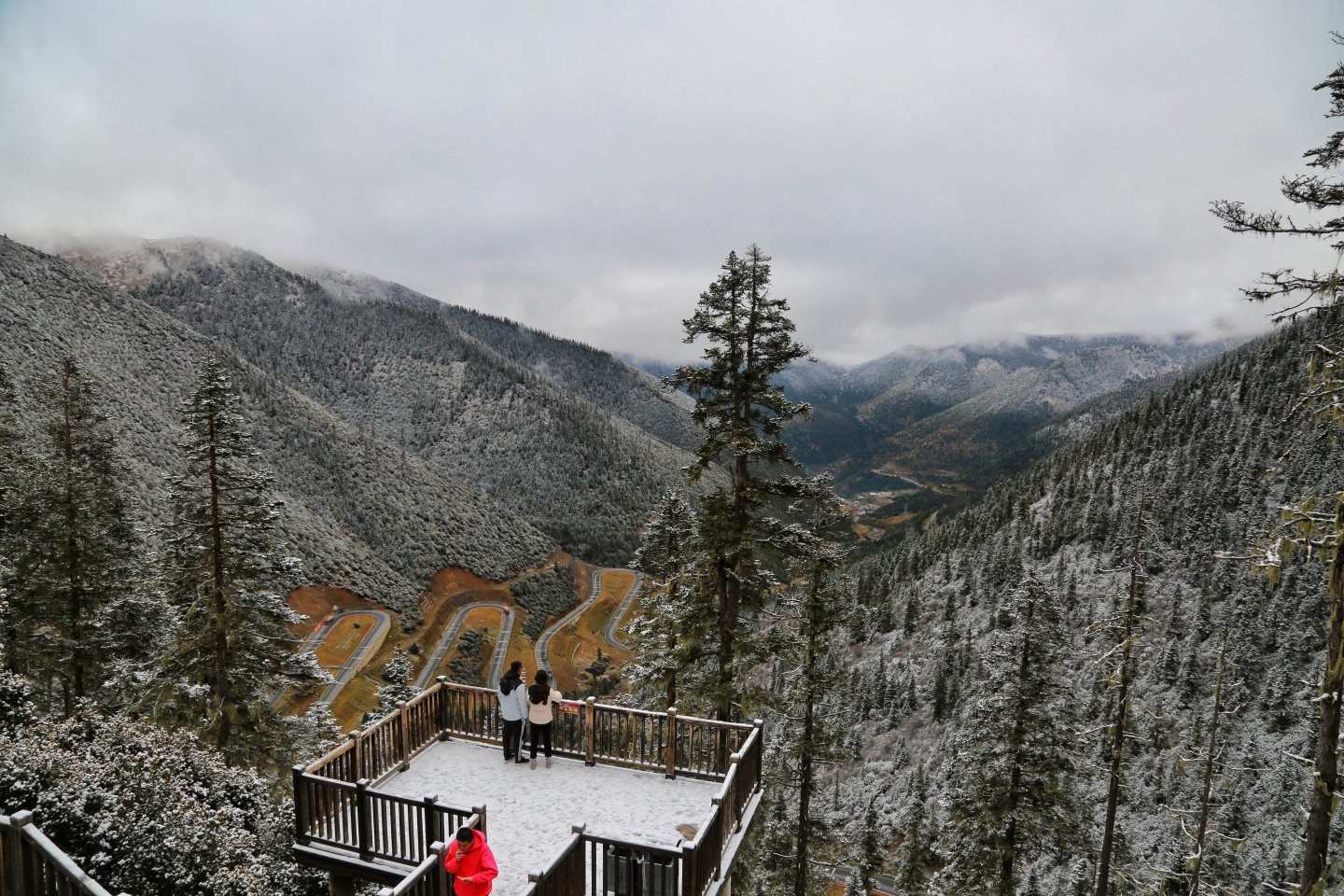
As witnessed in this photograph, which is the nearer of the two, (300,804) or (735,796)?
(300,804)

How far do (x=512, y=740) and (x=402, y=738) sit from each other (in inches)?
78.3

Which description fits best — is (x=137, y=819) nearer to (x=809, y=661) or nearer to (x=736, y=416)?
(x=736, y=416)

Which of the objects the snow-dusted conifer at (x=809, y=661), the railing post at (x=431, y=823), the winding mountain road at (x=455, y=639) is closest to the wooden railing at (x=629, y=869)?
the railing post at (x=431, y=823)

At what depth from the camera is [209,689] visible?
18125 millimetres

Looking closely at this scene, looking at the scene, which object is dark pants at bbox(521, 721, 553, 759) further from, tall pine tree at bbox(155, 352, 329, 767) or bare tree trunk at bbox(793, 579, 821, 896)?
tall pine tree at bbox(155, 352, 329, 767)

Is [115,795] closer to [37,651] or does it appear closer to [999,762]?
[37,651]

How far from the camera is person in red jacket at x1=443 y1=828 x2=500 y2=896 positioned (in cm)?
693

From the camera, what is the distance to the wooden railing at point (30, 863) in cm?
553

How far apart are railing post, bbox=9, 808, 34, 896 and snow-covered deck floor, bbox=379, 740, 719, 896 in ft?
16.0

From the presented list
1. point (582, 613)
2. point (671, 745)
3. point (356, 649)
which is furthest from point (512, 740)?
point (582, 613)

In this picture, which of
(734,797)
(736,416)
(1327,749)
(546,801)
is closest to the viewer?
(1327,749)

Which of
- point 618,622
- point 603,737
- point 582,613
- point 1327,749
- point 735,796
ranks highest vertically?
point 1327,749

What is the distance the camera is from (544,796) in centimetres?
1055

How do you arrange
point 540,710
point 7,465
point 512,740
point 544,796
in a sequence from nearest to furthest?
point 544,796, point 540,710, point 512,740, point 7,465
